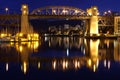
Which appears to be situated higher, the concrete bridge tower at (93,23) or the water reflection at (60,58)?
the concrete bridge tower at (93,23)

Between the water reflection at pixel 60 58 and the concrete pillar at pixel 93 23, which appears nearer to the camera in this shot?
the water reflection at pixel 60 58

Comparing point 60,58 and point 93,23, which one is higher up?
point 93,23

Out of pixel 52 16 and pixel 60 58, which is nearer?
pixel 60 58

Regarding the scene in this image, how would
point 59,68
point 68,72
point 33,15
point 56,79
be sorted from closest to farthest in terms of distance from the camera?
point 56,79 < point 68,72 < point 59,68 < point 33,15

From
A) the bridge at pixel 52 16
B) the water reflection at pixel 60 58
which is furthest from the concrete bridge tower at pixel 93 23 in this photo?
the water reflection at pixel 60 58

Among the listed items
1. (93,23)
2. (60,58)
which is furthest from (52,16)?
(60,58)

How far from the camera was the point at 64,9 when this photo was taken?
129500 millimetres

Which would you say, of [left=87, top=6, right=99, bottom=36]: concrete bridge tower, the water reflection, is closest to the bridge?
[left=87, top=6, right=99, bottom=36]: concrete bridge tower

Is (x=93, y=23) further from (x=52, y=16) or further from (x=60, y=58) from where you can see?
(x=60, y=58)

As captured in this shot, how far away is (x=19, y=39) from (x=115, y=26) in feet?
151

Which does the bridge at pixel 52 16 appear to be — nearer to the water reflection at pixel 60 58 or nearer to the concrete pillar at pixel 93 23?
the concrete pillar at pixel 93 23

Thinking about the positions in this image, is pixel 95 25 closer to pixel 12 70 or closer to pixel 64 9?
pixel 64 9

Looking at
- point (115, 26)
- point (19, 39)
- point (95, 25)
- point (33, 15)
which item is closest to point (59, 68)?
point (19, 39)

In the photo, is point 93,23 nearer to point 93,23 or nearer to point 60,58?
point 93,23
